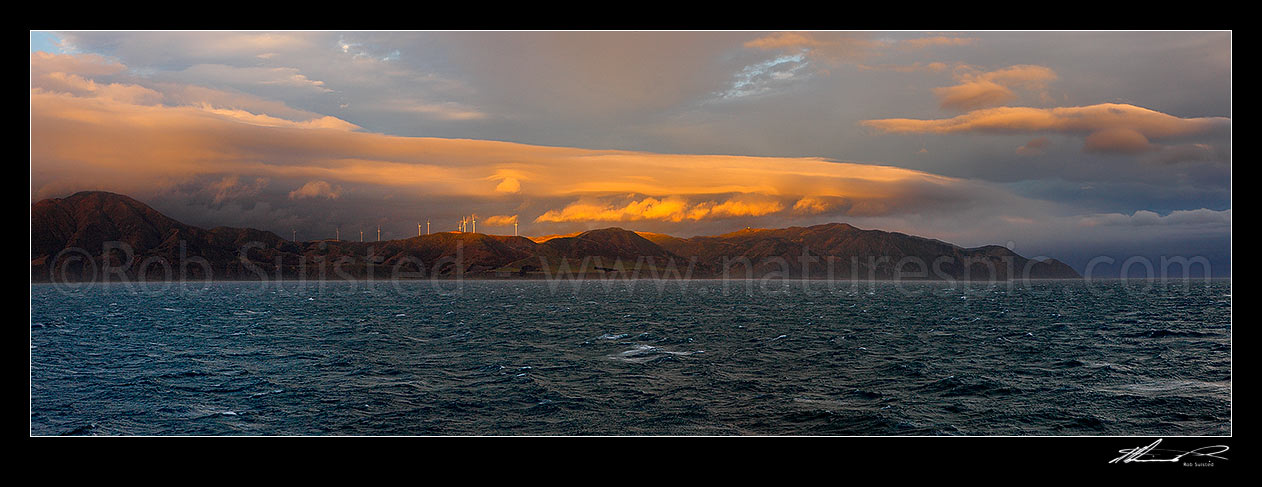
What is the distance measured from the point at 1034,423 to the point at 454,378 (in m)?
39.3

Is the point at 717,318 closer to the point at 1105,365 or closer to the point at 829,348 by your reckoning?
the point at 829,348

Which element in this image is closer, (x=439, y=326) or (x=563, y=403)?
(x=563, y=403)

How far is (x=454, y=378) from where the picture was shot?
164 feet

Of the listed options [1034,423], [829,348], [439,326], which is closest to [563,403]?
[1034,423]
